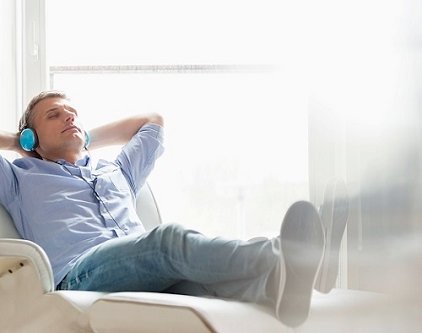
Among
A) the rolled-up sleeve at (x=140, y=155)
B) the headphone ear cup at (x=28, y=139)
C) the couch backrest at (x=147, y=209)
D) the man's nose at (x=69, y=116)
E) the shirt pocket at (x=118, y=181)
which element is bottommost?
the couch backrest at (x=147, y=209)

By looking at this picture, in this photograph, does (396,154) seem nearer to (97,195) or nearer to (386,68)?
(386,68)

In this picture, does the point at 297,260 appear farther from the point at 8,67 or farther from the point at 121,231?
the point at 8,67

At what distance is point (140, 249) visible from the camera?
153 cm

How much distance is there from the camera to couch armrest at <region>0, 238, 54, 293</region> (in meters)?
1.55

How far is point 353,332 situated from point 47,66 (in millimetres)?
1961

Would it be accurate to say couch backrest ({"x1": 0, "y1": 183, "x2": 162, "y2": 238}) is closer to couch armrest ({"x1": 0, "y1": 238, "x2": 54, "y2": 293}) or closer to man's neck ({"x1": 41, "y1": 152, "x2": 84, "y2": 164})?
man's neck ({"x1": 41, "y1": 152, "x2": 84, "y2": 164})

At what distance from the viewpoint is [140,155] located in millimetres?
2172

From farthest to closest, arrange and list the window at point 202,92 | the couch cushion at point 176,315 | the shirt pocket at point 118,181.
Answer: the window at point 202,92, the shirt pocket at point 118,181, the couch cushion at point 176,315

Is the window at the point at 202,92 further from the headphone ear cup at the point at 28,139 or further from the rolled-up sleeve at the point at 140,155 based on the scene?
the headphone ear cup at the point at 28,139

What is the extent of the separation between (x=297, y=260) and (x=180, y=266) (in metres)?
0.31

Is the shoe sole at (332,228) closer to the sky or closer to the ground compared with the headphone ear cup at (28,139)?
closer to the ground

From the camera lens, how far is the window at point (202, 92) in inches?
95.0

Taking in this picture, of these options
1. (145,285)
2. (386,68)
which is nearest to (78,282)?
(145,285)

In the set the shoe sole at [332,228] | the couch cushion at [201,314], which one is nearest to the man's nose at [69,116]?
the couch cushion at [201,314]
